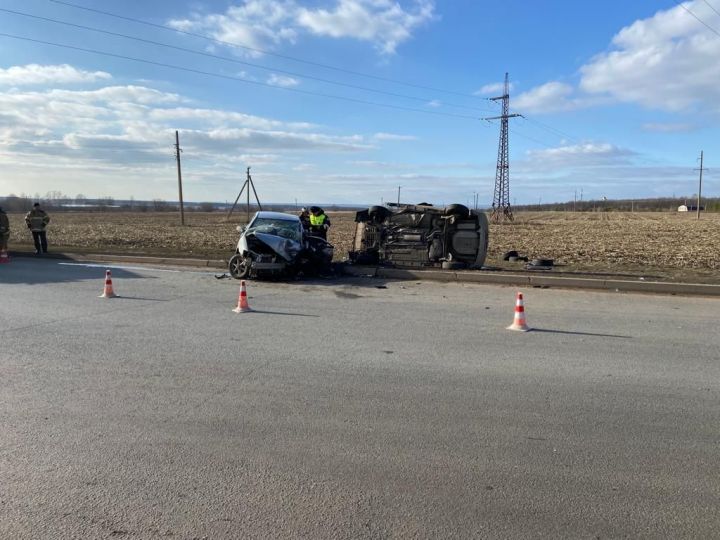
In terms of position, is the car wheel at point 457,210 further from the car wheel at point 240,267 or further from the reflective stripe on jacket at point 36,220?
the reflective stripe on jacket at point 36,220

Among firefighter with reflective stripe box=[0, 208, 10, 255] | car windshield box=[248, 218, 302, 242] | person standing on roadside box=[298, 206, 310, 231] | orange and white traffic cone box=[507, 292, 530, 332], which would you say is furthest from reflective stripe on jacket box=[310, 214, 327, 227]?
firefighter with reflective stripe box=[0, 208, 10, 255]

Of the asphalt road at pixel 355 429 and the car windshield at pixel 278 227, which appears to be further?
the car windshield at pixel 278 227

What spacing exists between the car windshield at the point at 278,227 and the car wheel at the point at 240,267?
0.77 meters

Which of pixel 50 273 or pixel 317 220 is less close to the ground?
pixel 317 220

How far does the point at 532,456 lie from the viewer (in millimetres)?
3826

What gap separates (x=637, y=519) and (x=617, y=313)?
6961 mm

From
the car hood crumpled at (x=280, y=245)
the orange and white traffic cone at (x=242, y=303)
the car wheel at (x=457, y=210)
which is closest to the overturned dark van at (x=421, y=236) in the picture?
the car wheel at (x=457, y=210)

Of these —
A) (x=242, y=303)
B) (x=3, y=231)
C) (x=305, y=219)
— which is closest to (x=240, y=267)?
(x=305, y=219)

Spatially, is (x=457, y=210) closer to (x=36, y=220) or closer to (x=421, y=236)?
(x=421, y=236)

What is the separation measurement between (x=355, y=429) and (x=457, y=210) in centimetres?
1130

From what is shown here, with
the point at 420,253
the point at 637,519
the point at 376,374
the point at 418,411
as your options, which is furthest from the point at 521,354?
the point at 420,253

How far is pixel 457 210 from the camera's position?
48.7ft

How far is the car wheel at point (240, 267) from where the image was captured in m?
13.4

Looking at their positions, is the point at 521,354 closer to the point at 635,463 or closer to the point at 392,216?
the point at 635,463
